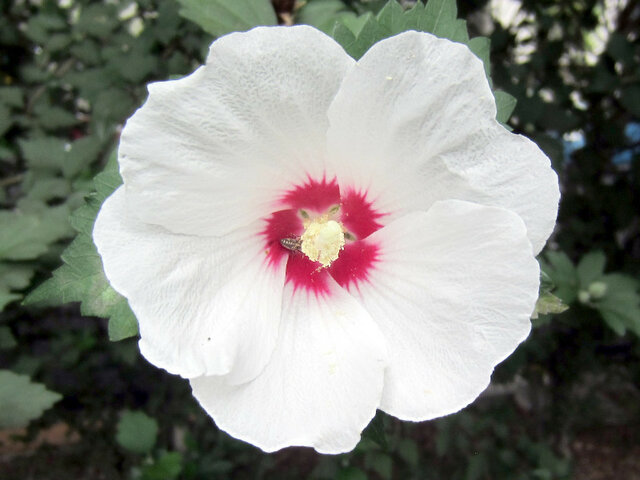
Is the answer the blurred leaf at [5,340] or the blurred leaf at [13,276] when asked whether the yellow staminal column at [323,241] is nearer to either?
the blurred leaf at [13,276]

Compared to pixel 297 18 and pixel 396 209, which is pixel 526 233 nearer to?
pixel 396 209

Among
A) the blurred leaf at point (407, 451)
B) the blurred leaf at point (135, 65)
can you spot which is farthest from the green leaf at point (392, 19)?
the blurred leaf at point (407, 451)

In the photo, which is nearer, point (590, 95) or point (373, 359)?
point (373, 359)

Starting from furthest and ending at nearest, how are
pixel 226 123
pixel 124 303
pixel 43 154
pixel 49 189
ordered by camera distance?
pixel 43 154 → pixel 49 189 → pixel 124 303 → pixel 226 123

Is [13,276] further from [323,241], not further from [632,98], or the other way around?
[632,98]

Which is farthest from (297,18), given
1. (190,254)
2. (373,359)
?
Result: (373,359)

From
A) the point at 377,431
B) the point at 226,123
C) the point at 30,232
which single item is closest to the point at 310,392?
the point at 377,431
